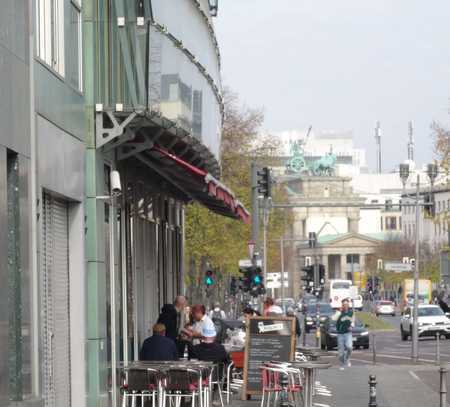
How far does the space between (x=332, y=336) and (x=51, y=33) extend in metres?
43.8

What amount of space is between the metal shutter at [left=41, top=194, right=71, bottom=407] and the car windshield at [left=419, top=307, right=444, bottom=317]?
54.8 meters

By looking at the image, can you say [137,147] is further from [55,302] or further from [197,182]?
[197,182]

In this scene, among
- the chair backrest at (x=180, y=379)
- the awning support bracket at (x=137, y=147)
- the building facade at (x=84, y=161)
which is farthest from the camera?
the awning support bracket at (x=137, y=147)

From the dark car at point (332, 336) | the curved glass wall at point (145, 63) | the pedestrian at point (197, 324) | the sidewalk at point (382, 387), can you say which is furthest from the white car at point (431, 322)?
the curved glass wall at point (145, 63)

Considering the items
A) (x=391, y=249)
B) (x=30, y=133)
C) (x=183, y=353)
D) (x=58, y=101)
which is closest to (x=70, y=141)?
(x=58, y=101)

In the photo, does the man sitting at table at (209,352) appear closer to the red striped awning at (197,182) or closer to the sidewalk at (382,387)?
the sidewalk at (382,387)

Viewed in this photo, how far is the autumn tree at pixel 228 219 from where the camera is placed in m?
76.4

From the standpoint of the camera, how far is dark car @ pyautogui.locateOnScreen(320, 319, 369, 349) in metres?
63.1

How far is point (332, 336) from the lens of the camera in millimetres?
62969

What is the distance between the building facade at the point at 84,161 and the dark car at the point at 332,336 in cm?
3315

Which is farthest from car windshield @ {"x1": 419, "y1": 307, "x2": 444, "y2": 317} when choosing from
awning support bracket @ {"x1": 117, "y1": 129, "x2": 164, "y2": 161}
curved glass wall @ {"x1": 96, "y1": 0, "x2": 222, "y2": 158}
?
awning support bracket @ {"x1": 117, "y1": 129, "x2": 164, "y2": 161}

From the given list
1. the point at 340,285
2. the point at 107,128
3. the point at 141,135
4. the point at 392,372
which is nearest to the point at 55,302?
the point at 107,128

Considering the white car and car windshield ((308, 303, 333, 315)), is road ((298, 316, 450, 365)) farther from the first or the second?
car windshield ((308, 303, 333, 315))

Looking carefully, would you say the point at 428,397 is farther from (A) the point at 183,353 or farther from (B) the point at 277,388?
(B) the point at 277,388
